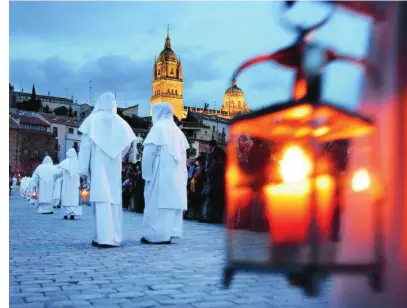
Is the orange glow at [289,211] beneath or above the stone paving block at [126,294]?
above

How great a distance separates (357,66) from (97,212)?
7407mm

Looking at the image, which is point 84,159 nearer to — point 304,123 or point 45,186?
point 304,123

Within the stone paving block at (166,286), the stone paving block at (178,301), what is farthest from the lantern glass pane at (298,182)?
the stone paving block at (166,286)

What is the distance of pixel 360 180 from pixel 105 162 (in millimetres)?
7702

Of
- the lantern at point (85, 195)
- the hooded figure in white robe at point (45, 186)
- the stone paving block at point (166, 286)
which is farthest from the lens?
the lantern at point (85, 195)

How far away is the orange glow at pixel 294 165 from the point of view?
1.10 m

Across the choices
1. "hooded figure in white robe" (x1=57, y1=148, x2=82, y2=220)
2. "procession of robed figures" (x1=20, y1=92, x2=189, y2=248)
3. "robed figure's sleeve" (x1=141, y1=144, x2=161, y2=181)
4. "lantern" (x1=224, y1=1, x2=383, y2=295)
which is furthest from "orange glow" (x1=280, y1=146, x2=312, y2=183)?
"hooded figure in white robe" (x1=57, y1=148, x2=82, y2=220)

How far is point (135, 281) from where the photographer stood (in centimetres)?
478

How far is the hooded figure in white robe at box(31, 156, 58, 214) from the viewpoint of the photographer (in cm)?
1894

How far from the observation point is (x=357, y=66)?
131 cm

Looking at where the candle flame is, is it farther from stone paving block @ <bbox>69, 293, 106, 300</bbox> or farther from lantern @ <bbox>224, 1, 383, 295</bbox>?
stone paving block @ <bbox>69, 293, 106, 300</bbox>

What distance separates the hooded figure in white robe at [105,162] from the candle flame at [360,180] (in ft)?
22.9

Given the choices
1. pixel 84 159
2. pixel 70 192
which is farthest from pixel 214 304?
pixel 70 192

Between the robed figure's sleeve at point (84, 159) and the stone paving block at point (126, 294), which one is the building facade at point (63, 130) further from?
the stone paving block at point (126, 294)
